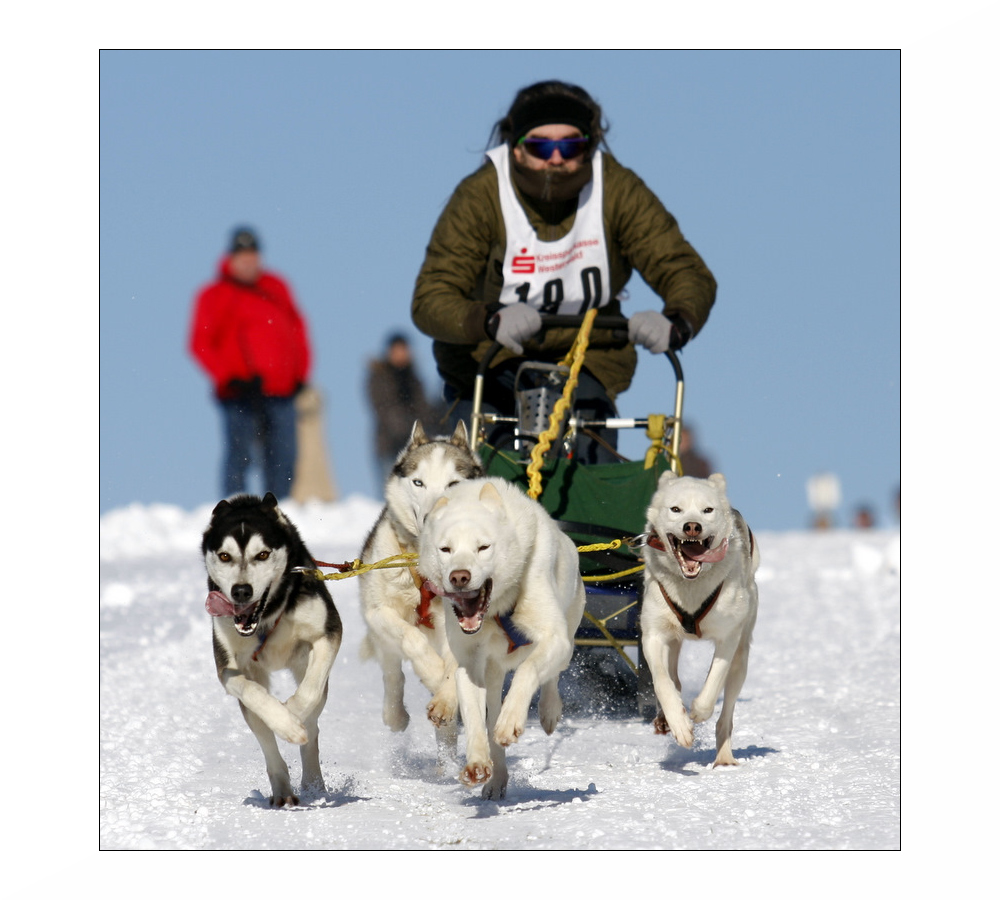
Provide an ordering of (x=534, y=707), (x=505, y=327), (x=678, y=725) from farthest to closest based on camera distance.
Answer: (x=534, y=707) → (x=505, y=327) → (x=678, y=725)

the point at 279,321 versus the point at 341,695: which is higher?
the point at 279,321

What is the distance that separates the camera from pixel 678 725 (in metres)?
4.23

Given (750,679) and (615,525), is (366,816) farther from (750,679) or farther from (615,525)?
(750,679)

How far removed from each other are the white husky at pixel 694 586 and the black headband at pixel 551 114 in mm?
1318

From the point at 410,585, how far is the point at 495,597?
0.65 metres

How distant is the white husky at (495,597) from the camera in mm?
3715

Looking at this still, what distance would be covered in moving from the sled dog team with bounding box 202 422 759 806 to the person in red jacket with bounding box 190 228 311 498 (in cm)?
412

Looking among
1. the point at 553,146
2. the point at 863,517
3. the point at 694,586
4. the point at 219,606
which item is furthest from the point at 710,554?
the point at 863,517

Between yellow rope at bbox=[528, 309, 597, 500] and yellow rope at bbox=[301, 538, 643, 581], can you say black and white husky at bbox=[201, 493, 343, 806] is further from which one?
yellow rope at bbox=[528, 309, 597, 500]

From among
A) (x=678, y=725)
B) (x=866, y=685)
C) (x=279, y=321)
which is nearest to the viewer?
(x=678, y=725)

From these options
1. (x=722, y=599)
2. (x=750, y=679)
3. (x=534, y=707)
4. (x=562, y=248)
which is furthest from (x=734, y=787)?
(x=750, y=679)

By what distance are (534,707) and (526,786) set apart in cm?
131

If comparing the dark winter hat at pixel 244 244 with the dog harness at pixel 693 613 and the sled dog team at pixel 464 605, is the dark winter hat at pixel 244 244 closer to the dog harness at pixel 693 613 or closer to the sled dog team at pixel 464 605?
the sled dog team at pixel 464 605

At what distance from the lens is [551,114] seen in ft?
16.9
